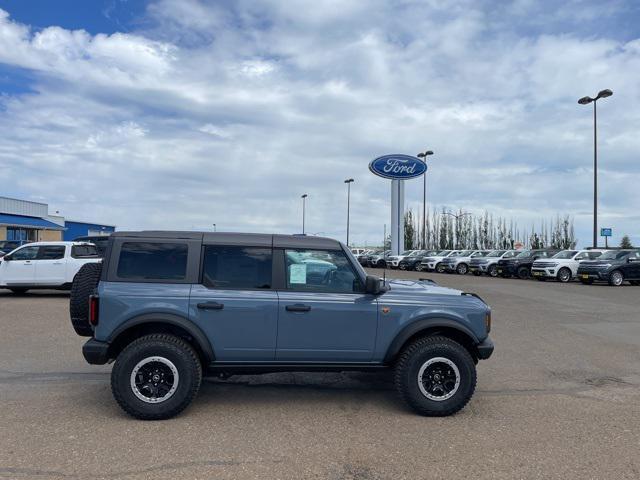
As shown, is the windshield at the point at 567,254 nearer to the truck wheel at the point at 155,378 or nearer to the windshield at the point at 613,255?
the windshield at the point at 613,255

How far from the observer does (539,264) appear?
2850 centimetres

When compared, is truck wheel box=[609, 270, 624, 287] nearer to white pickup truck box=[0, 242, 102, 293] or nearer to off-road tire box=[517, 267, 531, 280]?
off-road tire box=[517, 267, 531, 280]

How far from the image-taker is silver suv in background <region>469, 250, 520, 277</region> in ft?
108

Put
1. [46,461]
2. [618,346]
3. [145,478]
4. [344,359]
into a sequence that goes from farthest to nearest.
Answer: [618,346], [344,359], [46,461], [145,478]

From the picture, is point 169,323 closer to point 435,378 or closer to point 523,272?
point 435,378

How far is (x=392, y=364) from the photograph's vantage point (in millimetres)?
5641

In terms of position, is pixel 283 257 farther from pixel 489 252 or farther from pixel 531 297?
pixel 489 252

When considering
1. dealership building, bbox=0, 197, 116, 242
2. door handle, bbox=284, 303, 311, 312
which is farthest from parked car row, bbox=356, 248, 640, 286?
dealership building, bbox=0, 197, 116, 242

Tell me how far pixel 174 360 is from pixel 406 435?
86.6 inches

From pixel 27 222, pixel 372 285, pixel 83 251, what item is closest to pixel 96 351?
pixel 372 285

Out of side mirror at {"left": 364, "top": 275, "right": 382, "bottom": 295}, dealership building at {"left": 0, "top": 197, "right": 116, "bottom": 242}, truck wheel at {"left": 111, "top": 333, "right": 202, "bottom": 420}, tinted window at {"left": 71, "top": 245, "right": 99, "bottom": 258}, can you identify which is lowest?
truck wheel at {"left": 111, "top": 333, "right": 202, "bottom": 420}

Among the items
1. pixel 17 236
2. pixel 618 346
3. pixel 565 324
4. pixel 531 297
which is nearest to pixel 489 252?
A: pixel 531 297

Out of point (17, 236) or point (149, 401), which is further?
point (17, 236)

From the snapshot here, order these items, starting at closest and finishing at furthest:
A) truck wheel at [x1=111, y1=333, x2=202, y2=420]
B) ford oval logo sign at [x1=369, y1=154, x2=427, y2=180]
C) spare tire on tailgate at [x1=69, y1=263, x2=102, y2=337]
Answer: truck wheel at [x1=111, y1=333, x2=202, y2=420] → spare tire on tailgate at [x1=69, y1=263, x2=102, y2=337] → ford oval logo sign at [x1=369, y1=154, x2=427, y2=180]
